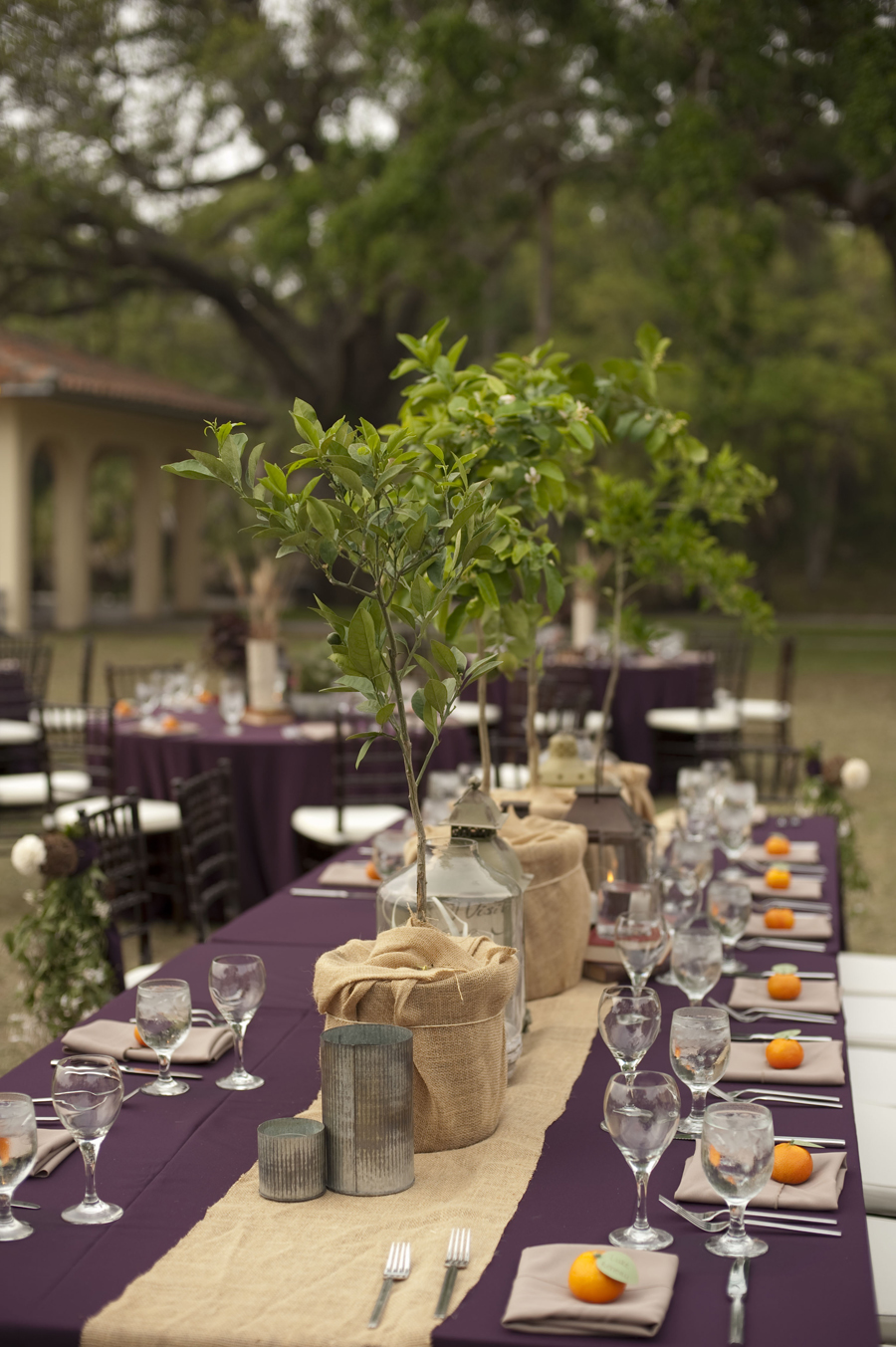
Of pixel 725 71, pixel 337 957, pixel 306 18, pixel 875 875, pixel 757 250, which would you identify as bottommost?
pixel 875 875

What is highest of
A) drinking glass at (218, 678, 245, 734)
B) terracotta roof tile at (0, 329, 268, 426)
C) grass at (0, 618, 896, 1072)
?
terracotta roof tile at (0, 329, 268, 426)

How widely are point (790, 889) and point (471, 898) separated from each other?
146 centimetres

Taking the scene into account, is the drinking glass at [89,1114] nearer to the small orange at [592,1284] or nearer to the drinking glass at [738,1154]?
the small orange at [592,1284]

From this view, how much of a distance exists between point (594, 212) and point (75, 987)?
88.4 feet

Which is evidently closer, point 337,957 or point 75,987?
point 337,957

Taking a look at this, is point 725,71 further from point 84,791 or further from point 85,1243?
point 85,1243

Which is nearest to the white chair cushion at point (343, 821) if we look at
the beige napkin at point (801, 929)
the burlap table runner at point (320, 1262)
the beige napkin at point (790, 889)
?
the beige napkin at point (790, 889)

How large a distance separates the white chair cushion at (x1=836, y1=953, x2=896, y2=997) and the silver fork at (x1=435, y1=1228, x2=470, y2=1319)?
2005 mm

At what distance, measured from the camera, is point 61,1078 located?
1.69 m

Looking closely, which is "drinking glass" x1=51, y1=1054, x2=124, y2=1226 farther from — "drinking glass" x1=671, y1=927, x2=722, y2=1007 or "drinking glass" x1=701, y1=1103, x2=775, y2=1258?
"drinking glass" x1=671, y1=927, x2=722, y2=1007

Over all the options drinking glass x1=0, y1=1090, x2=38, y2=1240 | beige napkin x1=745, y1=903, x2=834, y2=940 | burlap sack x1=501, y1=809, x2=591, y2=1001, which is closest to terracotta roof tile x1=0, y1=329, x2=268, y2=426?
beige napkin x1=745, y1=903, x2=834, y2=940

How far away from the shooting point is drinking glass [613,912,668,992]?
7.68 ft

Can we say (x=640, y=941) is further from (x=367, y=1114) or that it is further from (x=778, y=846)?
(x=778, y=846)

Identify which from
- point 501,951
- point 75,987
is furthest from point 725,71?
point 501,951
